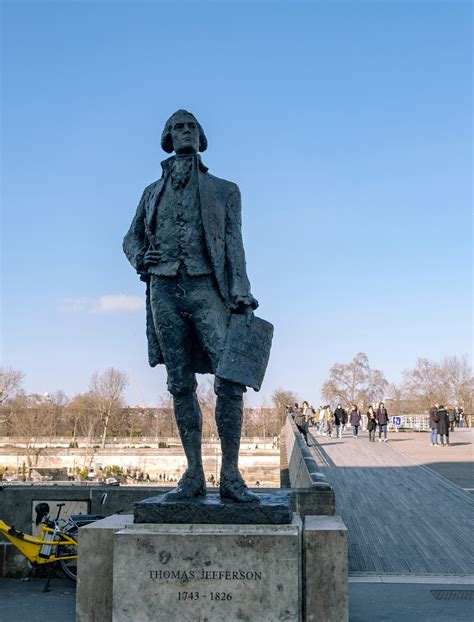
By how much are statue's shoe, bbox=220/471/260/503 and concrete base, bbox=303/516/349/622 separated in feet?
1.57

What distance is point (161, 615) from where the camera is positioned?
4984 millimetres

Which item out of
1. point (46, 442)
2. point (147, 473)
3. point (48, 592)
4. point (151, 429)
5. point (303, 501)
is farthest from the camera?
point (151, 429)

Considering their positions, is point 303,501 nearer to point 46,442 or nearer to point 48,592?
point 48,592

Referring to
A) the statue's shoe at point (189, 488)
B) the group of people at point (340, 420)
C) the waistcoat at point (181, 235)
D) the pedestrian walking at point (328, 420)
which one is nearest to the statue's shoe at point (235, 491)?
the statue's shoe at point (189, 488)

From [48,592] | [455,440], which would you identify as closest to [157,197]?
[48,592]

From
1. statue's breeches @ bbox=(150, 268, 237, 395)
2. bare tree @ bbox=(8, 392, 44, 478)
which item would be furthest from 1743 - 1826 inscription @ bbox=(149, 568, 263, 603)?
bare tree @ bbox=(8, 392, 44, 478)

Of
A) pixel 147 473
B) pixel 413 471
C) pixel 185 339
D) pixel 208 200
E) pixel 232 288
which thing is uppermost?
pixel 208 200

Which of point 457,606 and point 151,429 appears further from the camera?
point 151,429

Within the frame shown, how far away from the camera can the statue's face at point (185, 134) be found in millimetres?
6020

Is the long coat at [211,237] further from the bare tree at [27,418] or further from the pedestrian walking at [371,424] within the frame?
the bare tree at [27,418]

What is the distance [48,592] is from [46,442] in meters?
81.9

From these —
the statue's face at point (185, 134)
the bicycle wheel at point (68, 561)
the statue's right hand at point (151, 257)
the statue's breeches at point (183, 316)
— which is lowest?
the bicycle wheel at point (68, 561)

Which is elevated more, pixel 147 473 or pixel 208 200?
pixel 208 200

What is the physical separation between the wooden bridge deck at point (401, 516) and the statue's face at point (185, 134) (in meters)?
6.82
